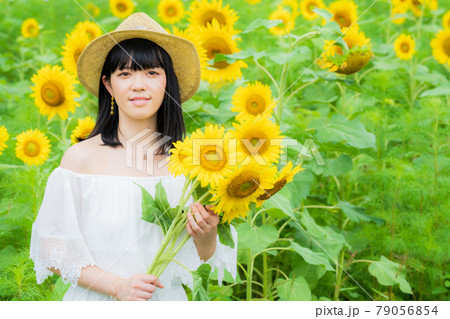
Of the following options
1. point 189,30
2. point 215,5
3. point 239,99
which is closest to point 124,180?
point 239,99

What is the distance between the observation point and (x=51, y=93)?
1667mm

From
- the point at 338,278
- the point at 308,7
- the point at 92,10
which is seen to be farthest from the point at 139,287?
the point at 92,10

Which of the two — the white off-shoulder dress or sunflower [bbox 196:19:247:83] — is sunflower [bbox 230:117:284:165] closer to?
the white off-shoulder dress

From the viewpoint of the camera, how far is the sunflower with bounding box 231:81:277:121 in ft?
5.28

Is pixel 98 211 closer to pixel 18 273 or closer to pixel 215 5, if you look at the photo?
pixel 18 273

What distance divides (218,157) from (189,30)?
86 cm

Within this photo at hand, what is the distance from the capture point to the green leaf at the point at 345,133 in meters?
1.72

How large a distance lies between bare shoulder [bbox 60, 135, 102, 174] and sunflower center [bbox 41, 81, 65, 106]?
1.56 feet

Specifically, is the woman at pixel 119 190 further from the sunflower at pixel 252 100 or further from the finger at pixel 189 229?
the sunflower at pixel 252 100

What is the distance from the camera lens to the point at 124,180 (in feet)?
4.09

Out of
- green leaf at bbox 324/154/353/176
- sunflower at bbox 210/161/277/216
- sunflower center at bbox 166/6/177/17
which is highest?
sunflower center at bbox 166/6/177/17

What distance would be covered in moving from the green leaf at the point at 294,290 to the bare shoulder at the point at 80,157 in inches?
31.5

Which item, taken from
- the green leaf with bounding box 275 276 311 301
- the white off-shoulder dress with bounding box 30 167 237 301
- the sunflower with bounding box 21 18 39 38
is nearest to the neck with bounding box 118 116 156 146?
the white off-shoulder dress with bounding box 30 167 237 301

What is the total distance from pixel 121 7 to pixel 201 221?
1.74 meters
